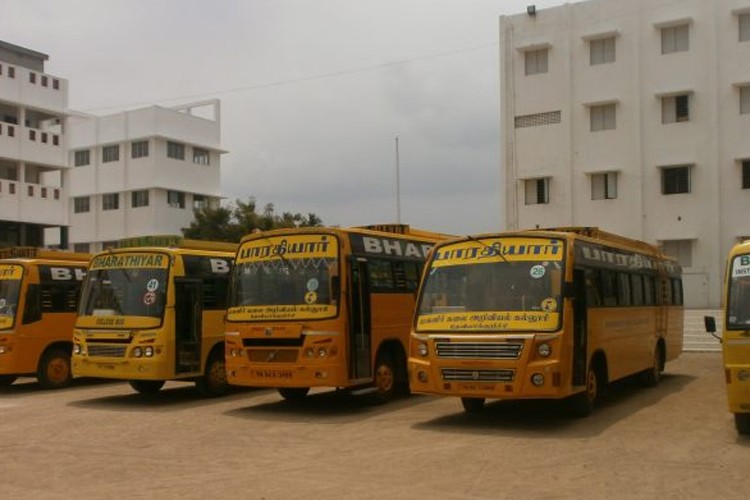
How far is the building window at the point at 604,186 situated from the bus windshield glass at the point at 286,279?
31.0m

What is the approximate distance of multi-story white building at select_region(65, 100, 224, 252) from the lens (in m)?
54.1

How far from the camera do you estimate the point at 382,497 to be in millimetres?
7273

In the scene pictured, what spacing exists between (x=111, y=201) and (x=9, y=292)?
4220 cm

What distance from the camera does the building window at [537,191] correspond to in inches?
1687

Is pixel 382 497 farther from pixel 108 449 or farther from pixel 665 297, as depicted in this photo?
pixel 665 297

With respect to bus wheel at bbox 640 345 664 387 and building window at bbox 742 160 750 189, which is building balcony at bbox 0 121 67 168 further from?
bus wheel at bbox 640 345 664 387

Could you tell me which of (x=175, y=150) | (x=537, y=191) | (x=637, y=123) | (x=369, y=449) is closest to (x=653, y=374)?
(x=369, y=449)

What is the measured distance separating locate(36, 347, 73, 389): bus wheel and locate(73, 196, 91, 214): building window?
43716 mm

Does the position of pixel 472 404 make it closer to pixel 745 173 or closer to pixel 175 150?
pixel 745 173

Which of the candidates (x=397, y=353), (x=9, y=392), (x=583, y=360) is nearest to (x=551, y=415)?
(x=583, y=360)

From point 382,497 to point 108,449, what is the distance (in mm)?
4213

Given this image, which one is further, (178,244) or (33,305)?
(33,305)

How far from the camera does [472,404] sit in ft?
40.7

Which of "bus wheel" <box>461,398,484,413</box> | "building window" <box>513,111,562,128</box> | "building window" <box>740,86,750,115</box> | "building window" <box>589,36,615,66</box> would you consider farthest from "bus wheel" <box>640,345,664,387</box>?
"building window" <box>589,36,615,66</box>
